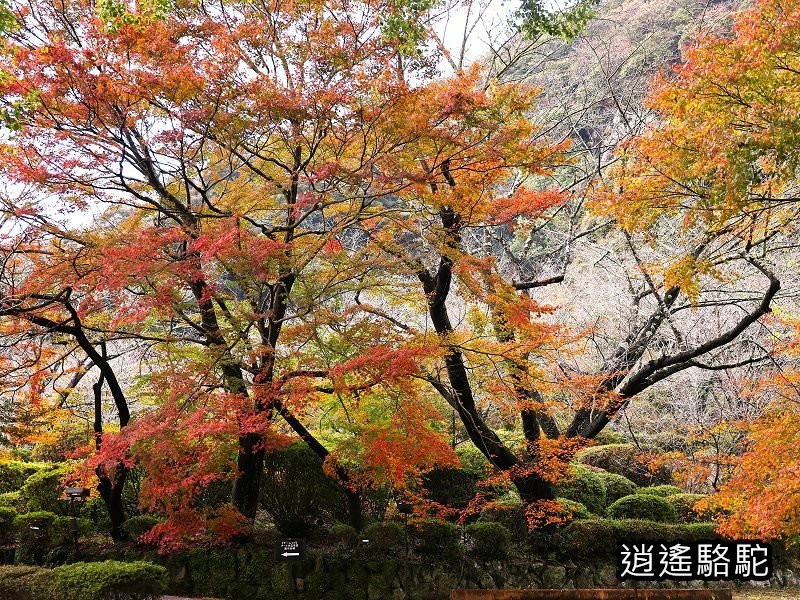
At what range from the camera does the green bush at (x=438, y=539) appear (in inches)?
395

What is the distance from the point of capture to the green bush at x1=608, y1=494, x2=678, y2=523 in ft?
38.9

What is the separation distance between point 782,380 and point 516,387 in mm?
3756

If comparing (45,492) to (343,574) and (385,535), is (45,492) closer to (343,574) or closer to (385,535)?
(343,574)

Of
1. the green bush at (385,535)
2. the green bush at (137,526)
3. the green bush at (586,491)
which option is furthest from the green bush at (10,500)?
the green bush at (586,491)

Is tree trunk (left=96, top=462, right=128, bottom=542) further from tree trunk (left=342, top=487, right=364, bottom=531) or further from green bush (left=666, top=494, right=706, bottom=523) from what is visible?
green bush (left=666, top=494, right=706, bottom=523)

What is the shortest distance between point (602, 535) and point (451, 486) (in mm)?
2636


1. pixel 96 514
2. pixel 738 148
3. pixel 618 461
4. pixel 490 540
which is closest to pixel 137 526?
pixel 96 514

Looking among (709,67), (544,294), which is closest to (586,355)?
(544,294)

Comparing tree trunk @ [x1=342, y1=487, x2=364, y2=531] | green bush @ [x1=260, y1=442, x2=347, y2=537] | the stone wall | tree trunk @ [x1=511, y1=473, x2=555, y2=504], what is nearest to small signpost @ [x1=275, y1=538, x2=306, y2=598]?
the stone wall

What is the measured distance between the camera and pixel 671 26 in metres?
24.1

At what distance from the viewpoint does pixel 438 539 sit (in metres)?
10.1

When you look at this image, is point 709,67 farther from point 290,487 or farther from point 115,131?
point 290,487

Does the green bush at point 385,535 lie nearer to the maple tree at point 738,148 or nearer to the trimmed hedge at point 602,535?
the trimmed hedge at point 602,535

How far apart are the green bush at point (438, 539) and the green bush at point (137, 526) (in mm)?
3920
